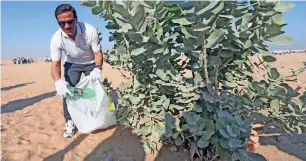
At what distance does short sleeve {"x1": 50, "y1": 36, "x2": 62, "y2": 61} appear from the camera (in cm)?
300

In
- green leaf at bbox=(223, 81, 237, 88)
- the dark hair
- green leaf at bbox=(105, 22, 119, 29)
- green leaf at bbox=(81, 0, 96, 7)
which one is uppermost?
the dark hair

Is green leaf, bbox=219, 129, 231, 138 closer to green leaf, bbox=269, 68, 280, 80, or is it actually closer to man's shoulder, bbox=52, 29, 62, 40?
green leaf, bbox=269, 68, 280, 80

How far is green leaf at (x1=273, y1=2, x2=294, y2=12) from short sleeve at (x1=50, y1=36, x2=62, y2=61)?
7.20 ft

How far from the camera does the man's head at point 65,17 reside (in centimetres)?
280

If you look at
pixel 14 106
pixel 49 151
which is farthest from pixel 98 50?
pixel 14 106

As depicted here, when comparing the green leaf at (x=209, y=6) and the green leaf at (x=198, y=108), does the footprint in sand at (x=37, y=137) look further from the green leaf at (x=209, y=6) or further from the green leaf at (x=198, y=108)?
the green leaf at (x=209, y=6)

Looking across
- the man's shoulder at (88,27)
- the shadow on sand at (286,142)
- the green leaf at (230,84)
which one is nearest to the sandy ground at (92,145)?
the shadow on sand at (286,142)

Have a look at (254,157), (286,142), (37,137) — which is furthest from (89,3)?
(286,142)

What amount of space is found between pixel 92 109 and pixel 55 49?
0.76m

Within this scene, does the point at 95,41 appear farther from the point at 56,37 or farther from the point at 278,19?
the point at 278,19

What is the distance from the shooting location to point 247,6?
1.73 m

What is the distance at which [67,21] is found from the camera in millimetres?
2820

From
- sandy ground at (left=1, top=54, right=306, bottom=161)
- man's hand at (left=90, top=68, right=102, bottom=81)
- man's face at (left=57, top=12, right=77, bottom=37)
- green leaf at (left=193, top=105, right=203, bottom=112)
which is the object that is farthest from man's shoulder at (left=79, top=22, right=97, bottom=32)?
green leaf at (left=193, top=105, right=203, bottom=112)

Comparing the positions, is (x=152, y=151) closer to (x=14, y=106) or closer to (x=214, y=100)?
(x=214, y=100)
